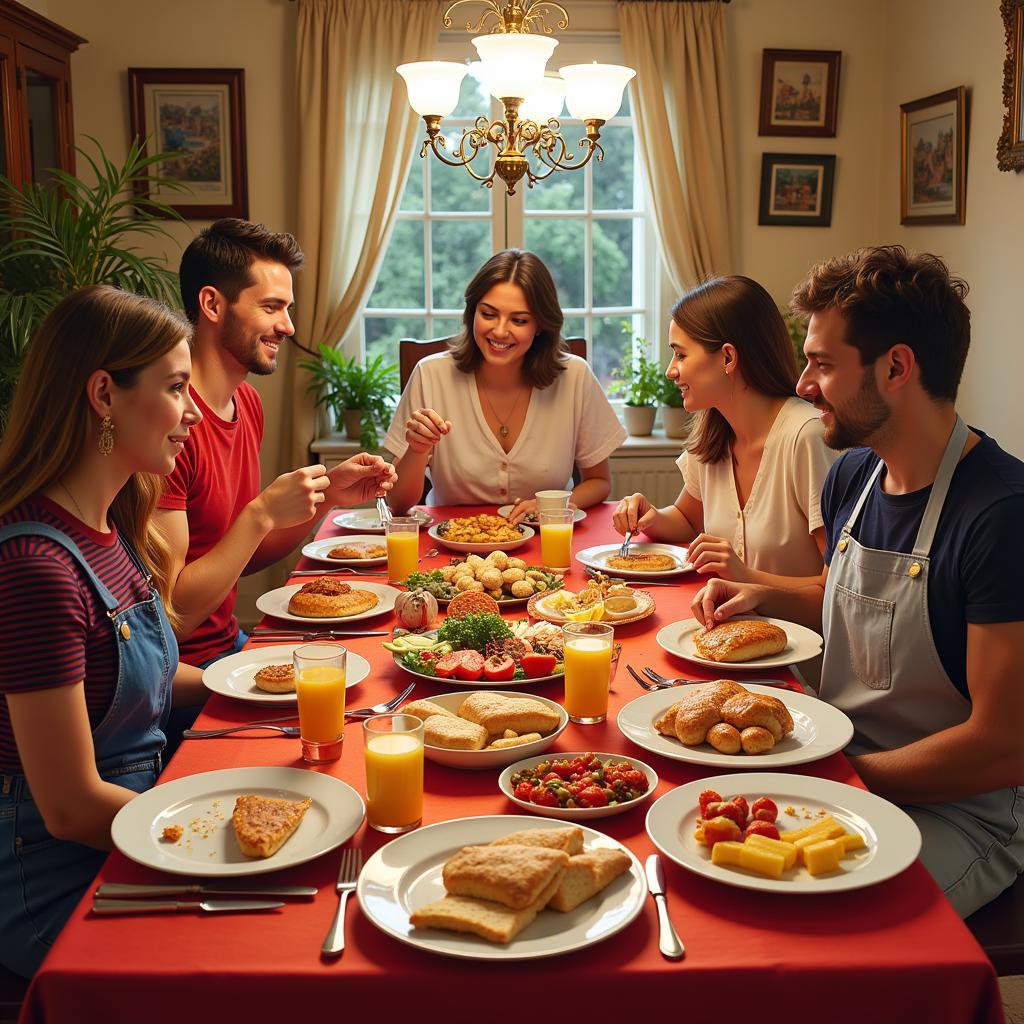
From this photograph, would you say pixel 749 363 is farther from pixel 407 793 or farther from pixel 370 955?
pixel 370 955

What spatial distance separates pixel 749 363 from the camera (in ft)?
8.59

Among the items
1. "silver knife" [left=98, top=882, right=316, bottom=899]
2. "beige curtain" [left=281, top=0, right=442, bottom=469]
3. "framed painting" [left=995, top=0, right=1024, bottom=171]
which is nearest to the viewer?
"silver knife" [left=98, top=882, right=316, bottom=899]

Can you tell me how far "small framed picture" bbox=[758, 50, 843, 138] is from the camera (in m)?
4.96

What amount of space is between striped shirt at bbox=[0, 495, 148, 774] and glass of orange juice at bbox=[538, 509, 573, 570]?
108 cm

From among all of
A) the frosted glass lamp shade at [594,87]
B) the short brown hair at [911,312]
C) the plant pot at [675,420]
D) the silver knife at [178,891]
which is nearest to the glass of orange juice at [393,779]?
the silver knife at [178,891]

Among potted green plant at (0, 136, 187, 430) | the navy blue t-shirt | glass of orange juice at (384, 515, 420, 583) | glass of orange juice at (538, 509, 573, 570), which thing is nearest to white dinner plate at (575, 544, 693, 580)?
glass of orange juice at (538, 509, 573, 570)

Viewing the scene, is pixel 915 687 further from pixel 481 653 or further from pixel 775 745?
pixel 481 653

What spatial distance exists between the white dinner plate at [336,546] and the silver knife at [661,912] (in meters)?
1.54

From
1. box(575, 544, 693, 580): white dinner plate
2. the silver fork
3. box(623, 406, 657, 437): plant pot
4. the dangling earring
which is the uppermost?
the dangling earring

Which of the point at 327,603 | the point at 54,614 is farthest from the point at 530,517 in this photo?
the point at 54,614

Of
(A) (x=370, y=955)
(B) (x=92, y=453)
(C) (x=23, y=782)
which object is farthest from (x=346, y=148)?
(A) (x=370, y=955)

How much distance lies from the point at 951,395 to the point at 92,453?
140 cm

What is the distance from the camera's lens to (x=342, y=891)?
3.77ft

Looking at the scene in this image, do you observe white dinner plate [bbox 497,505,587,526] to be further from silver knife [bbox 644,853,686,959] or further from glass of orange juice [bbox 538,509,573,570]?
silver knife [bbox 644,853,686,959]
